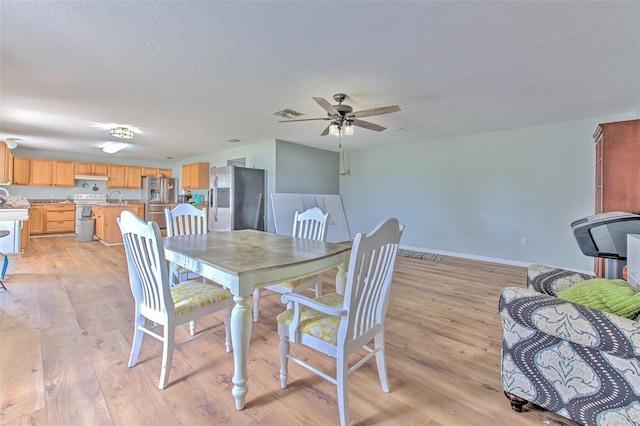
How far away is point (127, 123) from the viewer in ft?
13.7

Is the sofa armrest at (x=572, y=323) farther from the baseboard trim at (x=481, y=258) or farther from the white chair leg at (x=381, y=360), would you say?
the baseboard trim at (x=481, y=258)

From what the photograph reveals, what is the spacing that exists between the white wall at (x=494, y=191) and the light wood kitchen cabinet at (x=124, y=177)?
6.52m

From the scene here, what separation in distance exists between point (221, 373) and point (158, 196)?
719 centimetres

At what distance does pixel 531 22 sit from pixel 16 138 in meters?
7.98

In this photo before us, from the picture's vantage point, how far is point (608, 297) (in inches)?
50.7

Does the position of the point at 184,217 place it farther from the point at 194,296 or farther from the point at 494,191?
the point at 494,191

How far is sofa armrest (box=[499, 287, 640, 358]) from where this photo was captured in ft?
3.39

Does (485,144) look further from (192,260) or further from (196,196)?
(196,196)

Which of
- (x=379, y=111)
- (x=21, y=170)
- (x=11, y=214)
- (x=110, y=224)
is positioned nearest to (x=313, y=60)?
(x=379, y=111)

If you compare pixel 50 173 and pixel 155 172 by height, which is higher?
pixel 155 172

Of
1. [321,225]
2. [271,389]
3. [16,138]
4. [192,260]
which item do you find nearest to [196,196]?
[16,138]

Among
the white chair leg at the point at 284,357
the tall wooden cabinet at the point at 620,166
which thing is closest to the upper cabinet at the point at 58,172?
the white chair leg at the point at 284,357

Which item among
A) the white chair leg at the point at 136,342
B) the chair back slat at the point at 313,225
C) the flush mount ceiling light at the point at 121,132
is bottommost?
the white chair leg at the point at 136,342

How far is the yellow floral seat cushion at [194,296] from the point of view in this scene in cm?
165
